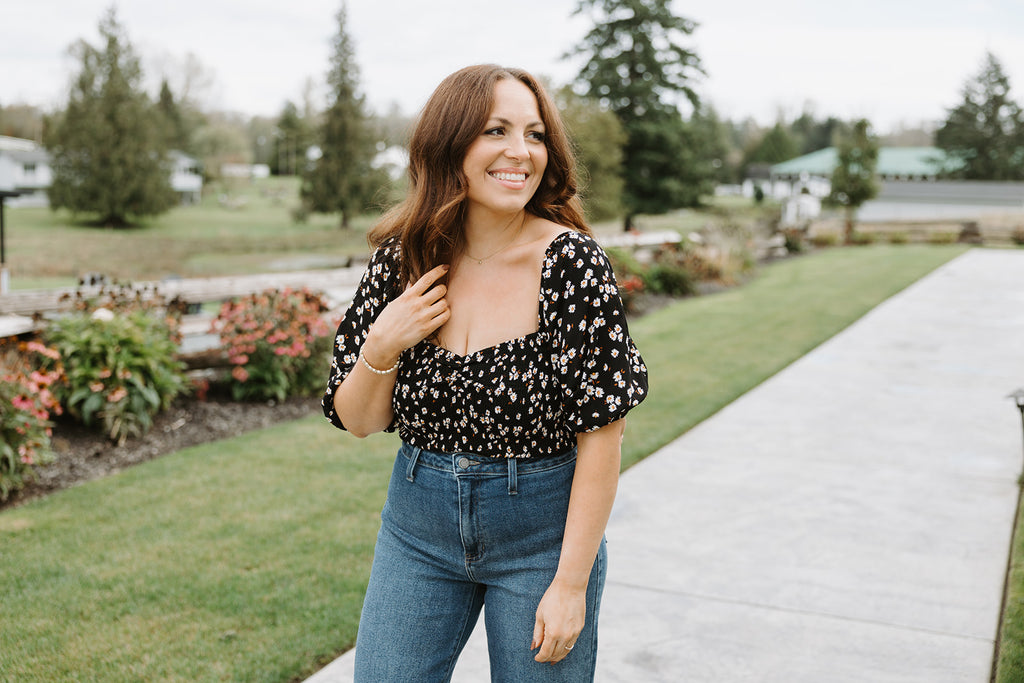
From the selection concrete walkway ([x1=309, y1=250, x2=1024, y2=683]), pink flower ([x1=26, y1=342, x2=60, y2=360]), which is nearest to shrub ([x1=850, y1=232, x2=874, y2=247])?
concrete walkway ([x1=309, y1=250, x2=1024, y2=683])

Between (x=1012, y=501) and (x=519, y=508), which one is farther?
(x=1012, y=501)

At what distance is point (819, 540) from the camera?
14.9 feet

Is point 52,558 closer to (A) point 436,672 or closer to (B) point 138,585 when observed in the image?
(B) point 138,585

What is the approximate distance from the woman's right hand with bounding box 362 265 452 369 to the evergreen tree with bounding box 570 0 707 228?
31.2 metres

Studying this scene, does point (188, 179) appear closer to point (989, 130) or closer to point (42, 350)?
point (989, 130)

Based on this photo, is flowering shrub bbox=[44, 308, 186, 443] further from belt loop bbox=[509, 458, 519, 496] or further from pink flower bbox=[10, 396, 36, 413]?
belt loop bbox=[509, 458, 519, 496]

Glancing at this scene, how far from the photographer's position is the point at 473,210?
1907mm

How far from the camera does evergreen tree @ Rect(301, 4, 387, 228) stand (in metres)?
43.9

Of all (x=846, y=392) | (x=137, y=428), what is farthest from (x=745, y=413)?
(x=137, y=428)

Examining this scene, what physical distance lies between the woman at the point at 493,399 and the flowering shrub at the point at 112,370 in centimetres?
469

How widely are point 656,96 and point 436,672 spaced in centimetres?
3277

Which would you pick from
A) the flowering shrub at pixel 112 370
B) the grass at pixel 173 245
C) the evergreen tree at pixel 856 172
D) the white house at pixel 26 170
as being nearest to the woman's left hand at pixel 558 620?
the flowering shrub at pixel 112 370

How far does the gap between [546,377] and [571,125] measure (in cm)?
1908

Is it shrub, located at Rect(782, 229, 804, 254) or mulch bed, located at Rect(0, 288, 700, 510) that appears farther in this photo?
shrub, located at Rect(782, 229, 804, 254)
